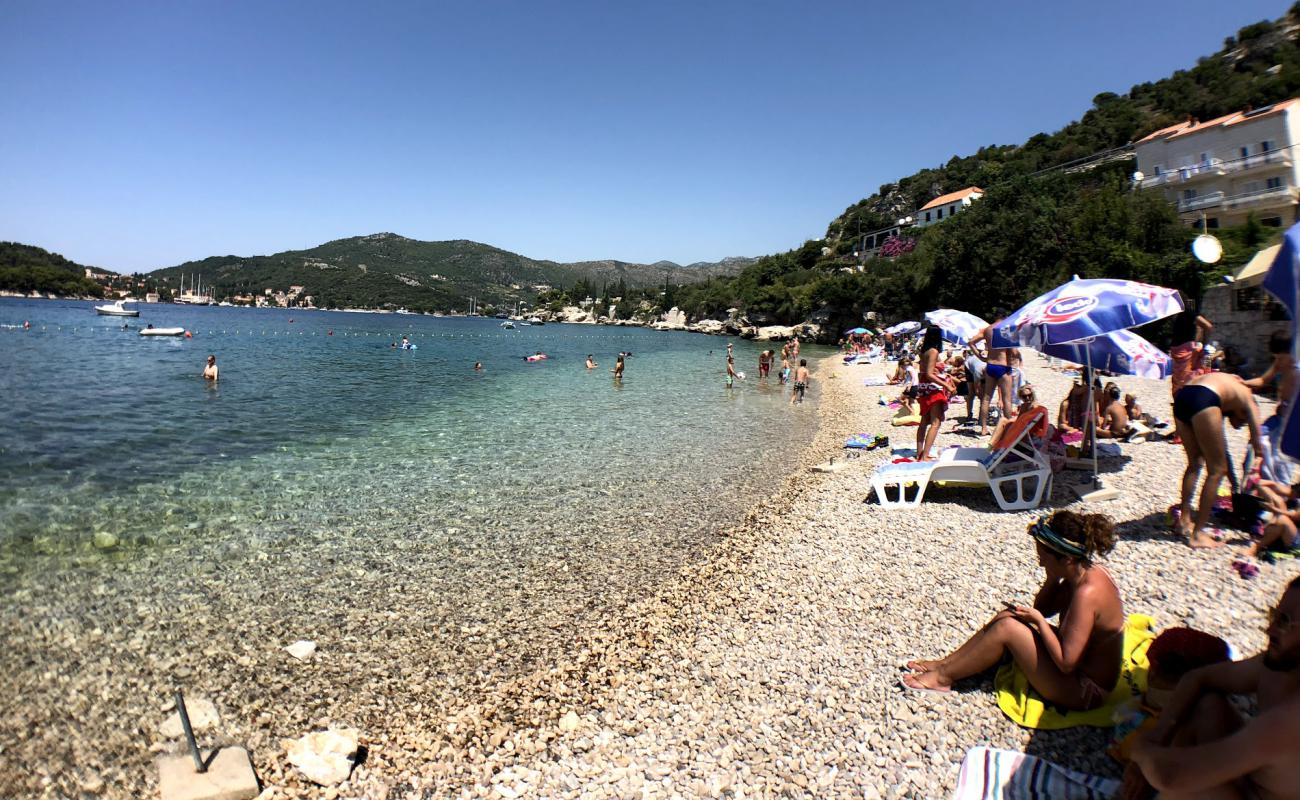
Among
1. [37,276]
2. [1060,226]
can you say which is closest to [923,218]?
[1060,226]

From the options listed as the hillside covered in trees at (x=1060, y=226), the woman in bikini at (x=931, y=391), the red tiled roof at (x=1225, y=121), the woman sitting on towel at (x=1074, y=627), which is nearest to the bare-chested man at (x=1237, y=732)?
the woman sitting on towel at (x=1074, y=627)

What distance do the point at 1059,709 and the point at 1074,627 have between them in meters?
0.57

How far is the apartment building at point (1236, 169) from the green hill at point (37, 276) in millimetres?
209407

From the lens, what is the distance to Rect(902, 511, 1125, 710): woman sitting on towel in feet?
11.5

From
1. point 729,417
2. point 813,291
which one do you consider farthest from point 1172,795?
point 813,291

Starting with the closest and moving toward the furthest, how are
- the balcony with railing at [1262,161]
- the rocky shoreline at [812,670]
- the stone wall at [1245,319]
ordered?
the rocky shoreline at [812,670] < the stone wall at [1245,319] < the balcony with railing at [1262,161]

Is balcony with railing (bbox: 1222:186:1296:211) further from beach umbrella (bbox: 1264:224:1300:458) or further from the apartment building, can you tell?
beach umbrella (bbox: 1264:224:1300:458)

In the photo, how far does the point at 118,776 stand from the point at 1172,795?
5.87 m

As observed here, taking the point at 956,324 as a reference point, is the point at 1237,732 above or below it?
below

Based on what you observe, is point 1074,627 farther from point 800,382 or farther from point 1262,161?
point 1262,161

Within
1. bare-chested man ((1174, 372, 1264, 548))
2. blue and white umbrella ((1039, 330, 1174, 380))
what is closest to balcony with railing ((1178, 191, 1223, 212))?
blue and white umbrella ((1039, 330, 1174, 380))

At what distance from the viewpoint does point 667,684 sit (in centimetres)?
476

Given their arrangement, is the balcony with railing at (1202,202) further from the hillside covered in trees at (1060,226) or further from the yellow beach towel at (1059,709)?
the yellow beach towel at (1059,709)

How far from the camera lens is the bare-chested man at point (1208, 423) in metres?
5.77
